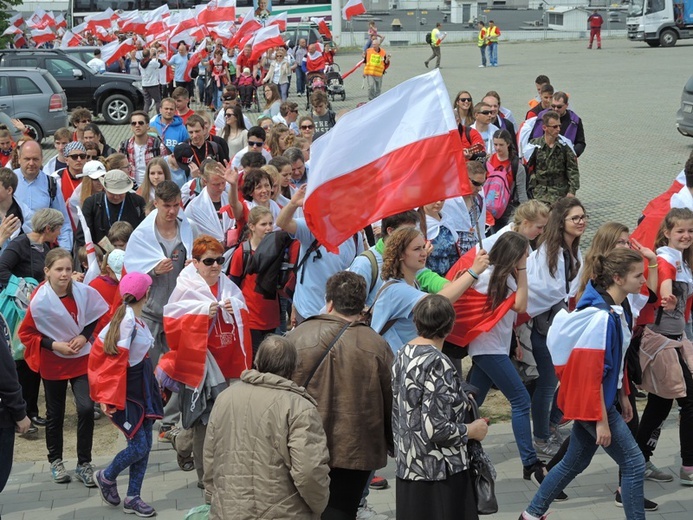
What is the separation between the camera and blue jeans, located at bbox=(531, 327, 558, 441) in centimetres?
730

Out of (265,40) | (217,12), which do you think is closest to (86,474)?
(265,40)

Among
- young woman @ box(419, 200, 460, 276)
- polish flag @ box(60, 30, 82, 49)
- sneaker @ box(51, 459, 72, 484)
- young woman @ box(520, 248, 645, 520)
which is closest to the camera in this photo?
young woman @ box(520, 248, 645, 520)

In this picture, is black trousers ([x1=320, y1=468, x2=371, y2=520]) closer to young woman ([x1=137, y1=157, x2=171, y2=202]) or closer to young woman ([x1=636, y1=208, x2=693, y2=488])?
young woman ([x1=636, y1=208, x2=693, y2=488])

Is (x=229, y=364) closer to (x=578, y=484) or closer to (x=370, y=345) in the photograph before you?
(x=370, y=345)

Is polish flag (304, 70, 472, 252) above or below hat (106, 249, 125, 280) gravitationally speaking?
above

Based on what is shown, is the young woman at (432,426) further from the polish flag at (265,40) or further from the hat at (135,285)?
the polish flag at (265,40)

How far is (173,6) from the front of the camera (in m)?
46.9

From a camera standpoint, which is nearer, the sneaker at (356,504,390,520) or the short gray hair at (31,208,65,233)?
the sneaker at (356,504,390,520)

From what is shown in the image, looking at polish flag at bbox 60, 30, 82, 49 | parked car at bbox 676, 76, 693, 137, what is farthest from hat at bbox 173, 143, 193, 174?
polish flag at bbox 60, 30, 82, 49

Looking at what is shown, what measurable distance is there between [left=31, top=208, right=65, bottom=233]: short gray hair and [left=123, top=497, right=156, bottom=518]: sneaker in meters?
2.49

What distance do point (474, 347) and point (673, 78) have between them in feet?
88.8

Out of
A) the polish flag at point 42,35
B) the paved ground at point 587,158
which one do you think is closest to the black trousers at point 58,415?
the paved ground at point 587,158

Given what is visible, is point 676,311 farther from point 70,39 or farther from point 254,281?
point 70,39

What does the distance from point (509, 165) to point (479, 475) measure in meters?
5.79
